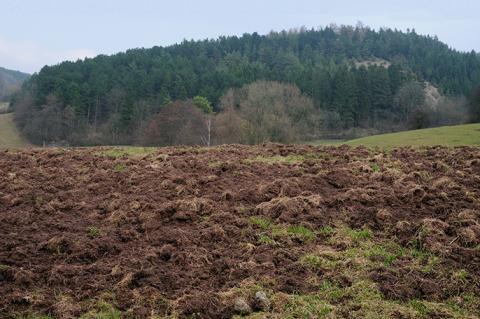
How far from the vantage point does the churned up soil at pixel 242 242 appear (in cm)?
606

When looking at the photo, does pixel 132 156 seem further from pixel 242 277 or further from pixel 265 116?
pixel 265 116

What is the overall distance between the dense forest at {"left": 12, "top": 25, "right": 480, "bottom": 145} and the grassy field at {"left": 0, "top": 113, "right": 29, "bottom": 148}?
238 centimetres

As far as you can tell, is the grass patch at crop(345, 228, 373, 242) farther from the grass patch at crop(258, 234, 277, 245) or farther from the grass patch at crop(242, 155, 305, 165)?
the grass patch at crop(242, 155, 305, 165)

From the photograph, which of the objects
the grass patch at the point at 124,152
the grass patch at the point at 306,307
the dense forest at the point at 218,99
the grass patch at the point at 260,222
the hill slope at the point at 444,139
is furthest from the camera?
the dense forest at the point at 218,99

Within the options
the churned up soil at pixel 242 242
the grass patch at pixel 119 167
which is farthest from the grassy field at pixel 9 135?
the churned up soil at pixel 242 242

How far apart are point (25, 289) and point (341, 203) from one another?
6716 millimetres

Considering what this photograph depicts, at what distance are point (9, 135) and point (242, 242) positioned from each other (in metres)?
107

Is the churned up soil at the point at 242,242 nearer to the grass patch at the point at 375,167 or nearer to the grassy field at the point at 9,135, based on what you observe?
the grass patch at the point at 375,167

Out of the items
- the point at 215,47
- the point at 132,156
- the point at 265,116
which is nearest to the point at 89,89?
the point at 265,116

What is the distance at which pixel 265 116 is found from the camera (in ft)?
208

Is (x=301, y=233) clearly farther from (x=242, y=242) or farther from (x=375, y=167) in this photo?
(x=375, y=167)

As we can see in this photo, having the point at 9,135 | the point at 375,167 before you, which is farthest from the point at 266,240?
the point at 9,135

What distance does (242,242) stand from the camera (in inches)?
321

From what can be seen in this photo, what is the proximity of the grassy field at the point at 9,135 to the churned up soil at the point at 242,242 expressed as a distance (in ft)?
284
